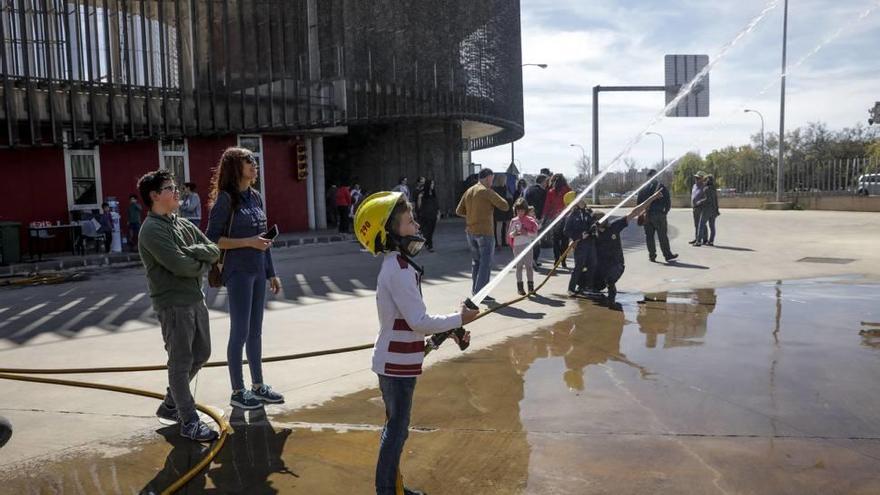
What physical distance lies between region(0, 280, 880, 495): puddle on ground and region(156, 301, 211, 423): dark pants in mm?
A: 272

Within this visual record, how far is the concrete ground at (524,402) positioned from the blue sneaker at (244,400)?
149mm

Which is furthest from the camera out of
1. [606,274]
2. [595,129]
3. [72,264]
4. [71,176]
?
[595,129]

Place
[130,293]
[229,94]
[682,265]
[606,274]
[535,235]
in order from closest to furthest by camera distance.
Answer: [606,274] → [535,235] → [130,293] → [682,265] → [229,94]

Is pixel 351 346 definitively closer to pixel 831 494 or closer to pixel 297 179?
pixel 831 494

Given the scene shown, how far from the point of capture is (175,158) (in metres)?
20.1

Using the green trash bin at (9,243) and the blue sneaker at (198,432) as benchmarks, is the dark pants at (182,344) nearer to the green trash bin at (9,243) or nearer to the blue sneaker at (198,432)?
the blue sneaker at (198,432)

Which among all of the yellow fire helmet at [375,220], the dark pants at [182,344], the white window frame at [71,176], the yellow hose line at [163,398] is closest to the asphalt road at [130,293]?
the yellow hose line at [163,398]

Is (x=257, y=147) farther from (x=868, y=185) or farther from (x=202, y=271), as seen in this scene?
(x=868, y=185)

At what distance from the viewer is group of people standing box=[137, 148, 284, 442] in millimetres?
4203

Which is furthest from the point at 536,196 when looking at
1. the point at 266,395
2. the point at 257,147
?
the point at 257,147

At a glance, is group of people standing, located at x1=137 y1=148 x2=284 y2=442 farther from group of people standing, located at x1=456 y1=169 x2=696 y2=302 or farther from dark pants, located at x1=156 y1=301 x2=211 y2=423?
group of people standing, located at x1=456 y1=169 x2=696 y2=302

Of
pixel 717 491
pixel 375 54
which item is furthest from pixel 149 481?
pixel 375 54

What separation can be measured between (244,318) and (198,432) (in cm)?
85

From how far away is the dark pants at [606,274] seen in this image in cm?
923
